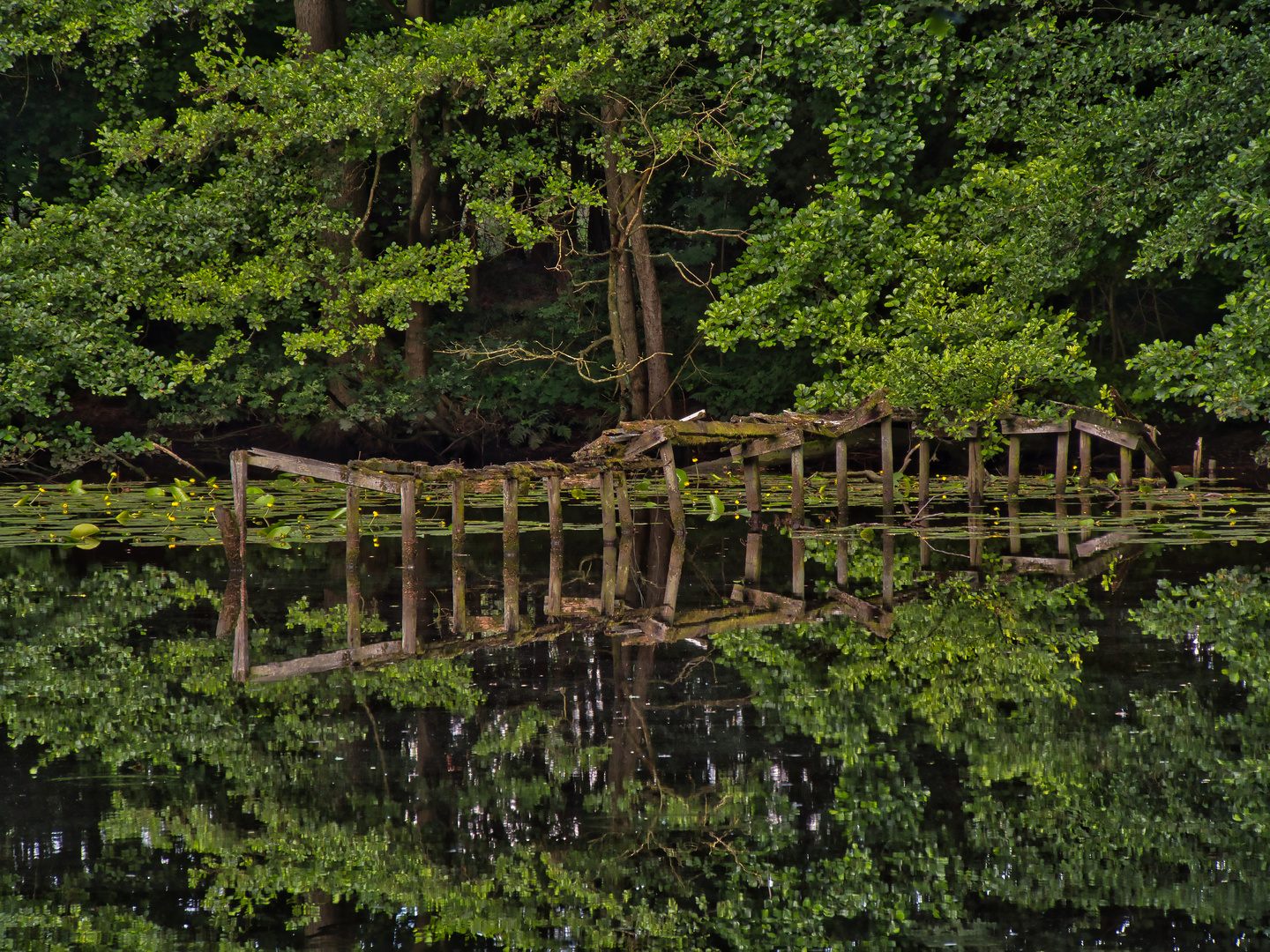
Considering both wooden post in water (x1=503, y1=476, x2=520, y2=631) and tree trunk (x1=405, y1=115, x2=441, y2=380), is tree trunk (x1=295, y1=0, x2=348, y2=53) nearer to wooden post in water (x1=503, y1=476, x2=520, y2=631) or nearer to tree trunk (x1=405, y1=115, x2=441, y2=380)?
tree trunk (x1=405, y1=115, x2=441, y2=380)

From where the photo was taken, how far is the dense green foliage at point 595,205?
15.7m

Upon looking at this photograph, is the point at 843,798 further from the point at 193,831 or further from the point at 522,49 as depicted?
the point at 522,49

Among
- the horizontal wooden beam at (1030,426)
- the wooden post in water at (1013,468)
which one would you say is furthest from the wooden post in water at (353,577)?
the horizontal wooden beam at (1030,426)

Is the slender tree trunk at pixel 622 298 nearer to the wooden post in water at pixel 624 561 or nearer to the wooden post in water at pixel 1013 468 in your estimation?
the wooden post in water at pixel 1013 468

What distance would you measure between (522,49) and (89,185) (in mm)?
7854

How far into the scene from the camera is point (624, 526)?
1192 centimetres

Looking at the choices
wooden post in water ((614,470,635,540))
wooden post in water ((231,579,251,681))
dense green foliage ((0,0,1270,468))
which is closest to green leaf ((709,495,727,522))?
wooden post in water ((614,470,635,540))

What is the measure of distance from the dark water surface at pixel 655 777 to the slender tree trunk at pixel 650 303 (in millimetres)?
11639

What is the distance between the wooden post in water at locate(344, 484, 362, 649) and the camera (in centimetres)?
721

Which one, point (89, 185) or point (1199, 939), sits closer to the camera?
point (1199, 939)

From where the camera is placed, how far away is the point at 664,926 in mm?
3305

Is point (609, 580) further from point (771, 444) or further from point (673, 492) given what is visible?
point (771, 444)

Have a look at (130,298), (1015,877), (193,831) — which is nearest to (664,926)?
(1015,877)

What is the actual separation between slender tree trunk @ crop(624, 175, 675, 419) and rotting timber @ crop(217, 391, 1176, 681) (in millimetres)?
4175
